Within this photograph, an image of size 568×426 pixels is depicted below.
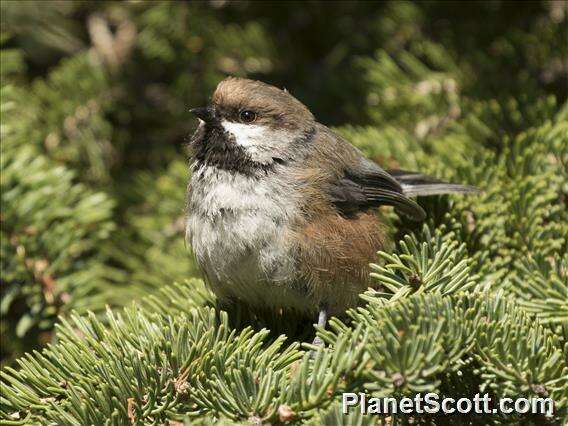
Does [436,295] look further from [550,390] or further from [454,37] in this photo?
[454,37]

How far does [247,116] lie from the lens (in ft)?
8.93

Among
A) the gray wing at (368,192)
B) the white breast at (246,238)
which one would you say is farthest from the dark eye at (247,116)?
the gray wing at (368,192)

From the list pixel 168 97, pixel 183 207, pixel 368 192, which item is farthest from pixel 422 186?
pixel 168 97

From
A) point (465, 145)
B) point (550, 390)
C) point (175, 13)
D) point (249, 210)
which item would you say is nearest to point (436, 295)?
point (550, 390)

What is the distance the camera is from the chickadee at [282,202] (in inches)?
94.6

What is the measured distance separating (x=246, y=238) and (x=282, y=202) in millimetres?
215

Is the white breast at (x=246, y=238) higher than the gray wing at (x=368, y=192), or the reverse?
the gray wing at (x=368, y=192)

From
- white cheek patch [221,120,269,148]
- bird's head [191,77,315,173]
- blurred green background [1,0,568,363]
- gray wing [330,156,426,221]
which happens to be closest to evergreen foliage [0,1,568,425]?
blurred green background [1,0,568,363]

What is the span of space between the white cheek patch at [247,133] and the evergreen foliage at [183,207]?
62 cm

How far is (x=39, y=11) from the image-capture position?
136 inches

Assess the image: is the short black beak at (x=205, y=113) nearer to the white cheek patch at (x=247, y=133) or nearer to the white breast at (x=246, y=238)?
the white cheek patch at (x=247, y=133)

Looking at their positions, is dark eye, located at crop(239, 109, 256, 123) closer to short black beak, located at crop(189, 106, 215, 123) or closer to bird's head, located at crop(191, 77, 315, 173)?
bird's head, located at crop(191, 77, 315, 173)

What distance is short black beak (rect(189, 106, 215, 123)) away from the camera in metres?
2.66

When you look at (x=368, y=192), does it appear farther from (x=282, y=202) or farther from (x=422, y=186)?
(x=282, y=202)
